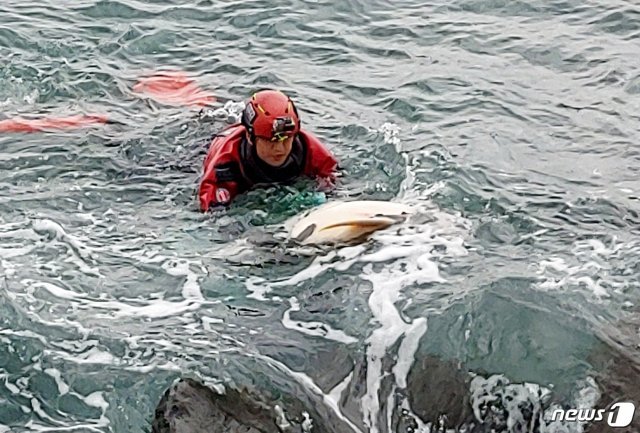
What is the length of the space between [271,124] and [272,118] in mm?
48

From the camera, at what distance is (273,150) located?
8.34m

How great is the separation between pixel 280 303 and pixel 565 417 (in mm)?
2092

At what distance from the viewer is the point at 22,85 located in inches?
436

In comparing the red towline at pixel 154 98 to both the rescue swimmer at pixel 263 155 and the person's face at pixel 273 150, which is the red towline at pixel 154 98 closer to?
the rescue swimmer at pixel 263 155

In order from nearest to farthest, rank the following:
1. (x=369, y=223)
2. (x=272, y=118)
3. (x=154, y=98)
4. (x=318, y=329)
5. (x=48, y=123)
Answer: (x=318, y=329)
(x=369, y=223)
(x=272, y=118)
(x=48, y=123)
(x=154, y=98)

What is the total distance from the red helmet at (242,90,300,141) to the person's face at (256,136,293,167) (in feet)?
0.20

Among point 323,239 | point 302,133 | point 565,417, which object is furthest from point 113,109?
point 565,417

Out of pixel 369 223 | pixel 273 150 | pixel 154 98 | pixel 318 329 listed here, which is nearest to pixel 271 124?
pixel 273 150

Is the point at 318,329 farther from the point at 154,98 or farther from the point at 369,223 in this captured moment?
the point at 154,98

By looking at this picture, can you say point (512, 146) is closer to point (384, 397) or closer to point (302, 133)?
point (302, 133)

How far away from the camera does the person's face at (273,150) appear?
27.1 feet

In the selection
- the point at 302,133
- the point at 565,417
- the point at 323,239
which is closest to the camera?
the point at 565,417

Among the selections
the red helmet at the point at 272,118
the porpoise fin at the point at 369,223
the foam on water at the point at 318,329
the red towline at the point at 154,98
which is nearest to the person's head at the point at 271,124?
the red helmet at the point at 272,118

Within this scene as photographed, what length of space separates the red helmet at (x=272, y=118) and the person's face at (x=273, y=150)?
61mm
